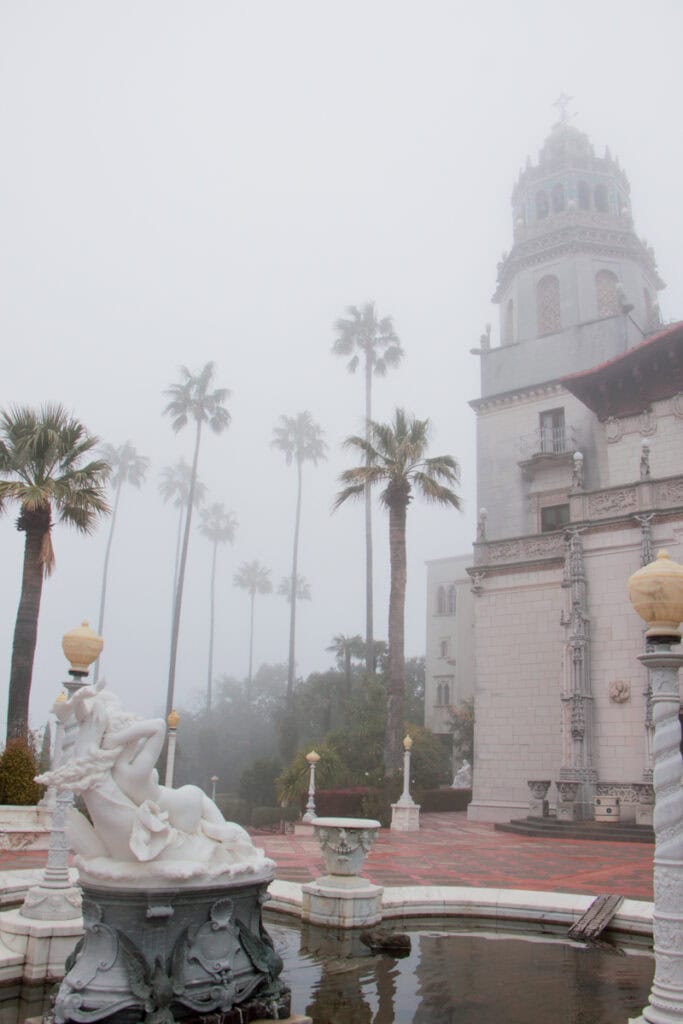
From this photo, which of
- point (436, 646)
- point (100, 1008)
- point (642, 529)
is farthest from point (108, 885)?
point (436, 646)

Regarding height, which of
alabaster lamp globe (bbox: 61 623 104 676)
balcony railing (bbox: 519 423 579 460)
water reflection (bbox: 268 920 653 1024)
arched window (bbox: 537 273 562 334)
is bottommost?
water reflection (bbox: 268 920 653 1024)

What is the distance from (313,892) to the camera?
9.27m

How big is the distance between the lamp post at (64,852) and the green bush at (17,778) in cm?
1030

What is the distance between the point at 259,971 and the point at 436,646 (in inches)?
1967

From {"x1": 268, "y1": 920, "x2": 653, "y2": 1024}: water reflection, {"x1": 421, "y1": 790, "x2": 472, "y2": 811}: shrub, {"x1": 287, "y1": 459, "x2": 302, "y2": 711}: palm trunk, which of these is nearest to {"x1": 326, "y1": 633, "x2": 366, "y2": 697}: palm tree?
{"x1": 287, "y1": 459, "x2": 302, "y2": 711}: palm trunk

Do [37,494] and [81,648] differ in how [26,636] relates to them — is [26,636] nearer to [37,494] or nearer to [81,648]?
[37,494]

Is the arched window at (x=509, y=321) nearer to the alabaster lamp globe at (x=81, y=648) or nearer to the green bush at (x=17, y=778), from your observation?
the green bush at (x=17, y=778)

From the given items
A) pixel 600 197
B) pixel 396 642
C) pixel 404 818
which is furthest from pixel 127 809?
pixel 600 197

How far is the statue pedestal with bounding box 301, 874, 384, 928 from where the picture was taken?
8.94 meters

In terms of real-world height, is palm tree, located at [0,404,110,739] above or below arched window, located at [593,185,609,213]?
below

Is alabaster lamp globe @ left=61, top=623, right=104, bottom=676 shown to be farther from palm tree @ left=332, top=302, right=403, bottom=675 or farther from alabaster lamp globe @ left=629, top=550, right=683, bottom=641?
palm tree @ left=332, top=302, right=403, bottom=675

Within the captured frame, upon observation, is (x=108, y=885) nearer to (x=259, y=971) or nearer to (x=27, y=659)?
(x=259, y=971)

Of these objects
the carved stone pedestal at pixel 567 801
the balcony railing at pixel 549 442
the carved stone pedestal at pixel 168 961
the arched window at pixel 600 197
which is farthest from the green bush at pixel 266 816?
the arched window at pixel 600 197

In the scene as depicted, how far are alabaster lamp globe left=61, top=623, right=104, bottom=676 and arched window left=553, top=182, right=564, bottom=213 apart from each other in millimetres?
34568
